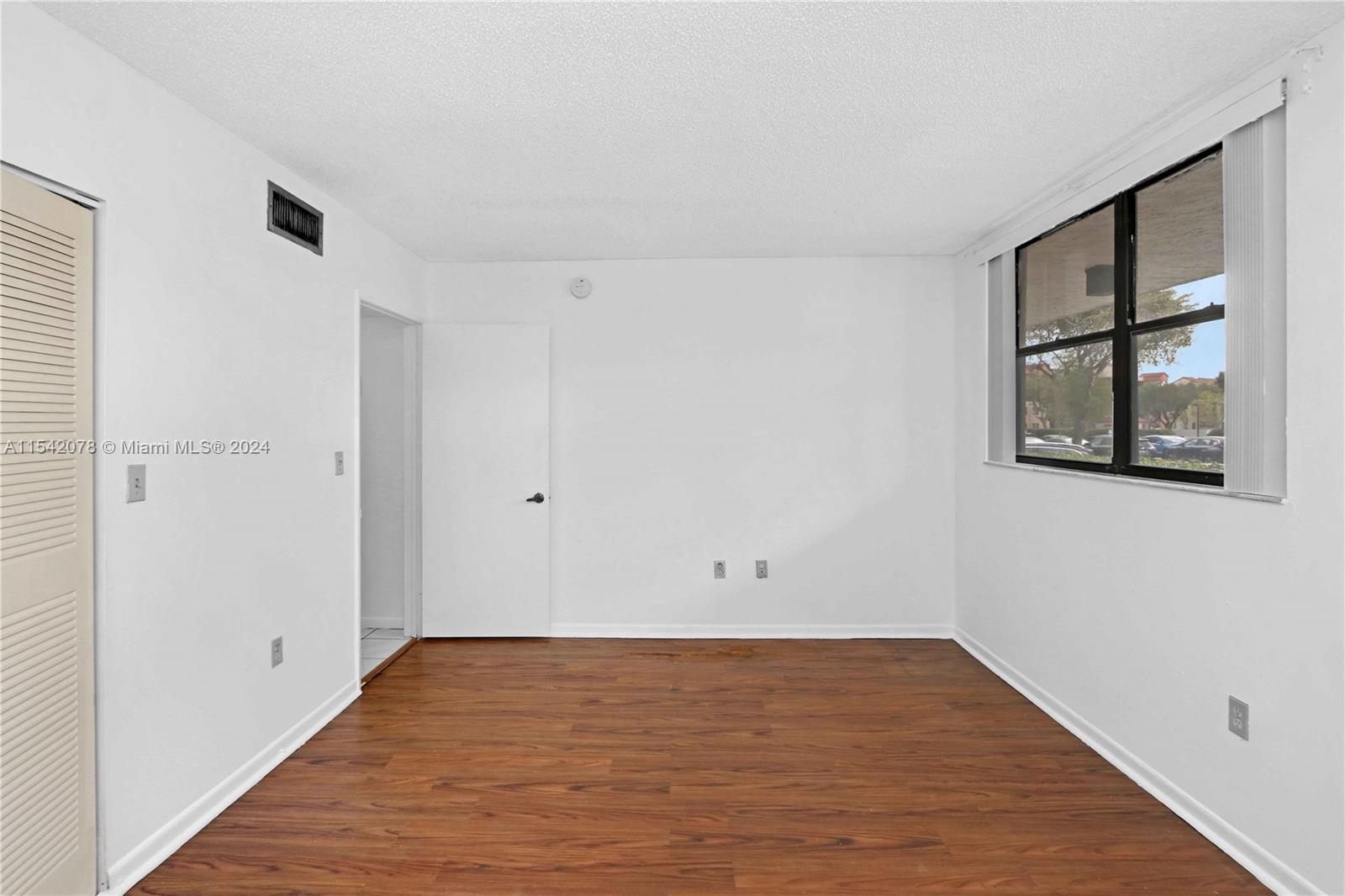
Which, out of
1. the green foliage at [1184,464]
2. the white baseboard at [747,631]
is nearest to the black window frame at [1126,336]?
the green foliage at [1184,464]

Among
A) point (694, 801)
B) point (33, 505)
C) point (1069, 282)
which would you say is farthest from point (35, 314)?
point (1069, 282)

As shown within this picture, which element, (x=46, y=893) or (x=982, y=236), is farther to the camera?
(x=982, y=236)

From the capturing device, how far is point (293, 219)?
2914mm

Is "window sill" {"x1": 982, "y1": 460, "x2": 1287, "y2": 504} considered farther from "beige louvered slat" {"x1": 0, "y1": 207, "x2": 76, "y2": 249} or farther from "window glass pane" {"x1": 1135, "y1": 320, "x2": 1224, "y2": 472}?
"beige louvered slat" {"x1": 0, "y1": 207, "x2": 76, "y2": 249}

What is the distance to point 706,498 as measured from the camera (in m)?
4.48

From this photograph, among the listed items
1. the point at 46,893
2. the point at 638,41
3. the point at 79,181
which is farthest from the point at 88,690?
the point at 638,41

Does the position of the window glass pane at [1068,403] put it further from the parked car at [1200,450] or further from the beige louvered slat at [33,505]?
the beige louvered slat at [33,505]

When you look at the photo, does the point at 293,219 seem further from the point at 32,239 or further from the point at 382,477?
the point at 382,477

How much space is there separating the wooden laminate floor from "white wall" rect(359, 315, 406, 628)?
1026mm

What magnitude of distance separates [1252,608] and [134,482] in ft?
11.3

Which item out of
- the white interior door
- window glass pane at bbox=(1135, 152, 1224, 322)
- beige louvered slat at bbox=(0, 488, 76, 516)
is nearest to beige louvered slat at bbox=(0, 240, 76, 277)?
beige louvered slat at bbox=(0, 488, 76, 516)

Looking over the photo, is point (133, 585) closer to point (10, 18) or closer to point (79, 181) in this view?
point (79, 181)

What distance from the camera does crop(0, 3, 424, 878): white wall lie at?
1.95 meters

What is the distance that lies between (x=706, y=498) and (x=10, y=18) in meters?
3.63
